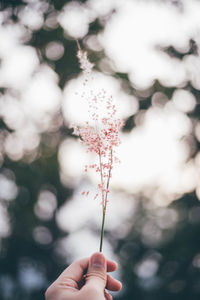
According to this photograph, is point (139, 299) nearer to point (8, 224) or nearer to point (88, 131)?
point (8, 224)

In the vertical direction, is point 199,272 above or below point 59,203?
below

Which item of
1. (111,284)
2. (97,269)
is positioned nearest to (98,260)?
(97,269)

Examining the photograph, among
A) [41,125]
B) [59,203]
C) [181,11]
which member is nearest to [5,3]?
[41,125]

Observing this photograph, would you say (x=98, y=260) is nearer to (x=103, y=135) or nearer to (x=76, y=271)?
(x=76, y=271)

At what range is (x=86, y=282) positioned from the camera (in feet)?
5.84

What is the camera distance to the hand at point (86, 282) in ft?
5.32

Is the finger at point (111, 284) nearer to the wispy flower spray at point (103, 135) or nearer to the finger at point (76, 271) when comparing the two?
the finger at point (76, 271)

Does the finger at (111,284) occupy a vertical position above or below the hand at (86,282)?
below

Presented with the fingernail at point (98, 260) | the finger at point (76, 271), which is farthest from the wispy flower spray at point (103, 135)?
the finger at point (76, 271)

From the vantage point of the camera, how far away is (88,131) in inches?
71.7

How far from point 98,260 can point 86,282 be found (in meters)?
0.16

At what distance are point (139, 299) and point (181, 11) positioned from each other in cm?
1063

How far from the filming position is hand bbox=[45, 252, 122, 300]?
162cm

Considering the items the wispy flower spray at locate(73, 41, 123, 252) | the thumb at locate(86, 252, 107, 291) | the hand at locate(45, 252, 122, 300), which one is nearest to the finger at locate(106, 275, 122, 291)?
the hand at locate(45, 252, 122, 300)
